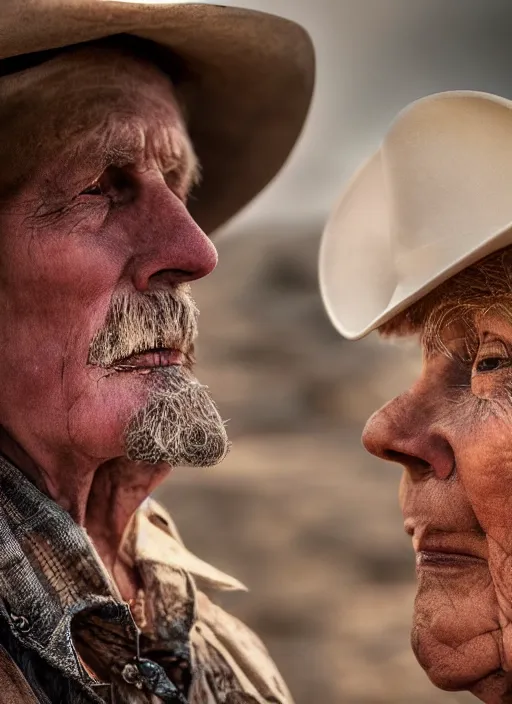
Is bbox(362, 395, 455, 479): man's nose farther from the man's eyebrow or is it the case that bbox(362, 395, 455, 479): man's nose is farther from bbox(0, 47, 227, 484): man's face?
the man's eyebrow

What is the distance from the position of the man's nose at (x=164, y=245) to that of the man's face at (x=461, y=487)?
563mm

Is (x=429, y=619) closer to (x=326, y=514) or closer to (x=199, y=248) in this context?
(x=199, y=248)

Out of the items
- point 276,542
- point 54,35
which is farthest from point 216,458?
point 276,542

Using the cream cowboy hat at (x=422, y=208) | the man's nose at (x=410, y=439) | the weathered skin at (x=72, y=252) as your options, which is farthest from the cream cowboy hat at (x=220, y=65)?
the man's nose at (x=410, y=439)

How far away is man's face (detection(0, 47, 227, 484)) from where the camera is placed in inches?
94.6

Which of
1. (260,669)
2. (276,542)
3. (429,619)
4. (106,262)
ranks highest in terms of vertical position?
(106,262)

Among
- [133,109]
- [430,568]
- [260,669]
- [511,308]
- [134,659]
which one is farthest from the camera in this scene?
[260,669]

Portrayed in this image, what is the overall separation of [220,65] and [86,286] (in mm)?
752

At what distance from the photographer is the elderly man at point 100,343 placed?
89.3 inches

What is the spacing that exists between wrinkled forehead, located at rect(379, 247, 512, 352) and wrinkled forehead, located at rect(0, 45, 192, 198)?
77cm

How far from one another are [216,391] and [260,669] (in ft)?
18.4

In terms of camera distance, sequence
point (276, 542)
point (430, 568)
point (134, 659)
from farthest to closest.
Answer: point (276, 542) < point (134, 659) < point (430, 568)

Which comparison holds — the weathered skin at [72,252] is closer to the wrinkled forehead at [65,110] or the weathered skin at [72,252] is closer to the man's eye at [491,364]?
the wrinkled forehead at [65,110]

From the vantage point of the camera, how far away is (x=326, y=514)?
6902 mm
